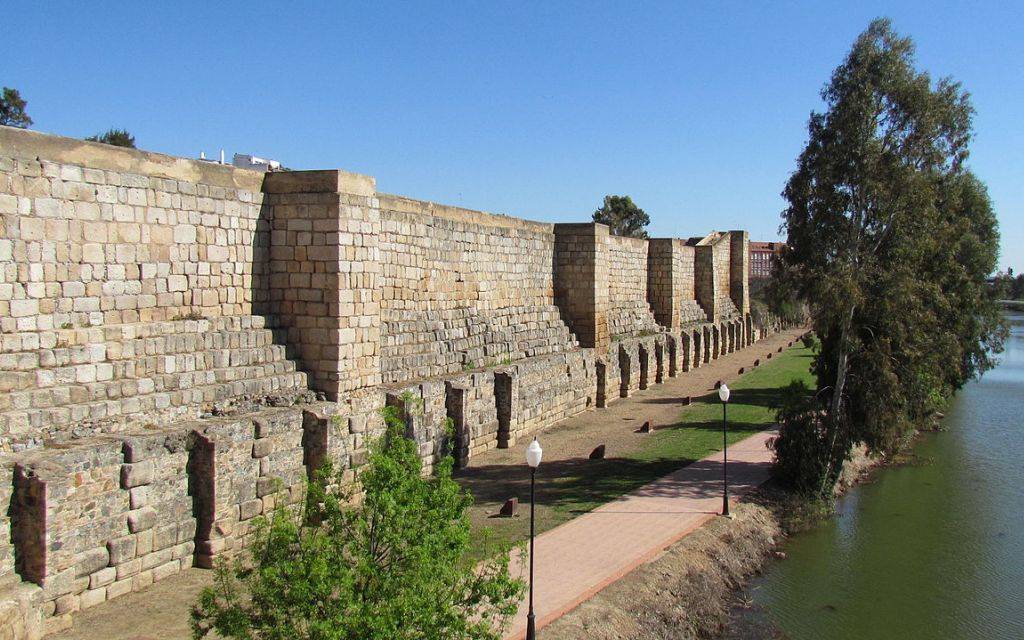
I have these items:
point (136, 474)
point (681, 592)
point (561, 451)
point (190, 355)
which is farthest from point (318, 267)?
point (561, 451)

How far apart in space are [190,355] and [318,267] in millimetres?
2206

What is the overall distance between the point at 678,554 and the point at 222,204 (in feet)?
23.9

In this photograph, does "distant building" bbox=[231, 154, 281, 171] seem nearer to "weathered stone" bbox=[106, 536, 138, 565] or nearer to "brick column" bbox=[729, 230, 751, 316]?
"weathered stone" bbox=[106, 536, 138, 565]

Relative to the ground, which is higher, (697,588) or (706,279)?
(706,279)

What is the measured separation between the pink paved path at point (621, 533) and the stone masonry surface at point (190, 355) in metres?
2.72

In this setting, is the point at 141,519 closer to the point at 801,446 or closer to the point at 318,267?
the point at 318,267

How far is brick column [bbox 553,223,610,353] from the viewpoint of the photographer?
Result: 21.4 metres

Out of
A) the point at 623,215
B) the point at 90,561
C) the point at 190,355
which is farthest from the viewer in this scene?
the point at 623,215

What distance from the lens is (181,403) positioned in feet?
31.3

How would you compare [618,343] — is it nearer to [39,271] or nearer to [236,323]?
[236,323]

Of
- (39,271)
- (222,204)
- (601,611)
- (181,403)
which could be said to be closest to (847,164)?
(601,611)

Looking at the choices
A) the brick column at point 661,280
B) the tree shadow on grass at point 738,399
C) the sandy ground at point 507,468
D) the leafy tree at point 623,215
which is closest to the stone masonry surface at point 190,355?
the sandy ground at point 507,468

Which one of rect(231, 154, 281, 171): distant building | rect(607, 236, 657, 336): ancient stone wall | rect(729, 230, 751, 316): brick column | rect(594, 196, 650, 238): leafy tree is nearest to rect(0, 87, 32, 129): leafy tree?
rect(231, 154, 281, 171): distant building

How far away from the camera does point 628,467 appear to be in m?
15.4
